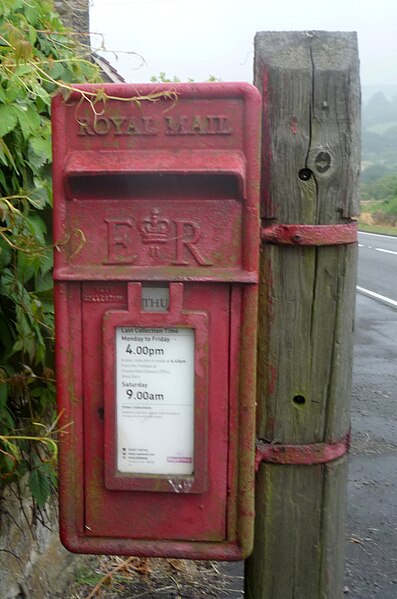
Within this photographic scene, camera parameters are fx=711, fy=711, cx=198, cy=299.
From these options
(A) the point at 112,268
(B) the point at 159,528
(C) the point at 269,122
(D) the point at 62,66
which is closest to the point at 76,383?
(A) the point at 112,268

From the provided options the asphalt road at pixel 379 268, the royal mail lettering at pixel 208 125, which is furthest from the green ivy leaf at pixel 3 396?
the asphalt road at pixel 379 268

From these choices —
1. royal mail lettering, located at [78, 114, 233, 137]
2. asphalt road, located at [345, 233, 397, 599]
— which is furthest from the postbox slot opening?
asphalt road, located at [345, 233, 397, 599]

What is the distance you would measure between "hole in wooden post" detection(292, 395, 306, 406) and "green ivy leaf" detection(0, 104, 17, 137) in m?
1.06

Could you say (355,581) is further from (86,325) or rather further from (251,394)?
(86,325)

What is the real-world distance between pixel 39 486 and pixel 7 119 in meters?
1.07

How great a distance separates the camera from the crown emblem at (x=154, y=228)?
1670 millimetres

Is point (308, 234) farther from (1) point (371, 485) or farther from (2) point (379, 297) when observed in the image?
(2) point (379, 297)

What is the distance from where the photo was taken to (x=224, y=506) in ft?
5.86

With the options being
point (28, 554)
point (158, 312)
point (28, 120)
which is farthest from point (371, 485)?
point (28, 120)

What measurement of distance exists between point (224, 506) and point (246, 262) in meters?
0.62

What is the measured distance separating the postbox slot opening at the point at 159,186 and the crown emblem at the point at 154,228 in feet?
0.16

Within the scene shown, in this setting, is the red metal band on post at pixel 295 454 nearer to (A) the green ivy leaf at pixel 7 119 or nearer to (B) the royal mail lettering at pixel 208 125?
(B) the royal mail lettering at pixel 208 125

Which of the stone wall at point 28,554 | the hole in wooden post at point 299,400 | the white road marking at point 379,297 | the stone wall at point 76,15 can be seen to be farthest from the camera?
the white road marking at point 379,297

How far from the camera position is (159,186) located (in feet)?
5.46
